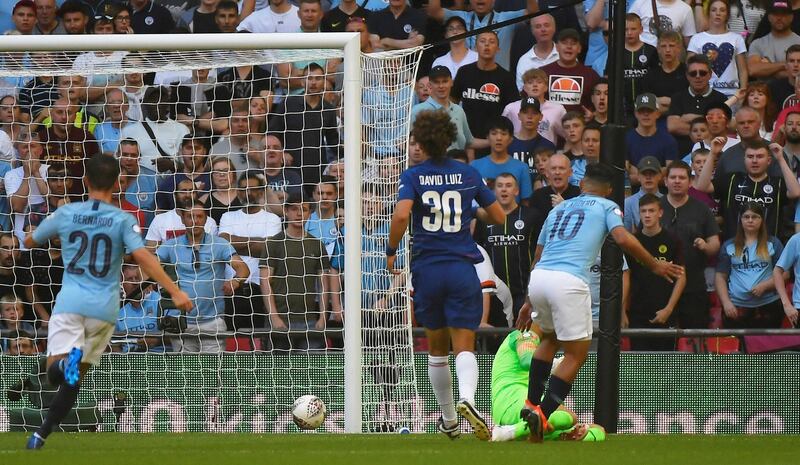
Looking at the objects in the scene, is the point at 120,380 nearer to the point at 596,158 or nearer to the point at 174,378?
the point at 174,378

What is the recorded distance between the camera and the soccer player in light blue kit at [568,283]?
8922mm

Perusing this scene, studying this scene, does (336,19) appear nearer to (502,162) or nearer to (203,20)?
(203,20)

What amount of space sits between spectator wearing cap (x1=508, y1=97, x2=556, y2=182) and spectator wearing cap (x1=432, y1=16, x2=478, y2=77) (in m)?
1.23

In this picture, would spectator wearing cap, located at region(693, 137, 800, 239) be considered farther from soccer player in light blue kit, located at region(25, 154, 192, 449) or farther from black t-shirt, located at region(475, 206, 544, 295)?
soccer player in light blue kit, located at region(25, 154, 192, 449)

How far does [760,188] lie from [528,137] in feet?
8.51

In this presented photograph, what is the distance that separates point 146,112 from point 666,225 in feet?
18.8

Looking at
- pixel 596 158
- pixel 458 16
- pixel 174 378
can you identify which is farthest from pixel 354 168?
pixel 458 16

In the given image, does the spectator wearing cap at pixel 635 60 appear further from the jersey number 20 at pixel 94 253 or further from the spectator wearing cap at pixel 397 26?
the jersey number 20 at pixel 94 253

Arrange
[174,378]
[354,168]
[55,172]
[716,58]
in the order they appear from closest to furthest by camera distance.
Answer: [354,168] → [174,378] → [55,172] → [716,58]

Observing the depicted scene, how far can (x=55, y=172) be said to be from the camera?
44.5 feet

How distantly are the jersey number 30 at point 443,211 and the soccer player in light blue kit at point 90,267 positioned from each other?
192 cm

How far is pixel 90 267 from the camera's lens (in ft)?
28.2

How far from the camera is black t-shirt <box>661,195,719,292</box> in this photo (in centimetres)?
1302

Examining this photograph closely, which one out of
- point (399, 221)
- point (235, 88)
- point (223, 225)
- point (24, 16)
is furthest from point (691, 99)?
point (24, 16)
